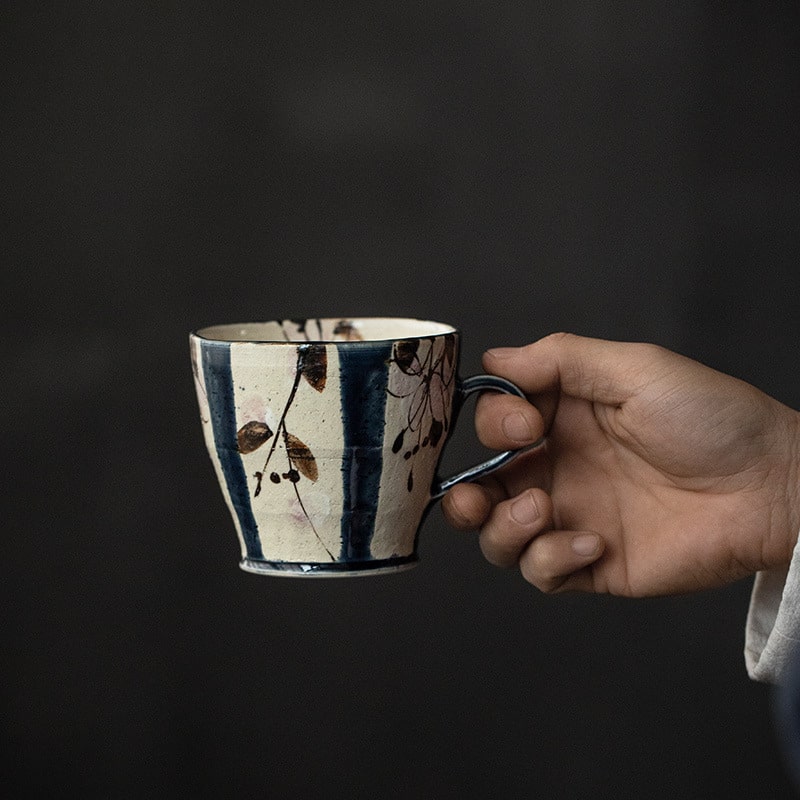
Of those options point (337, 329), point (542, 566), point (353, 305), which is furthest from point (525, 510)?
point (353, 305)

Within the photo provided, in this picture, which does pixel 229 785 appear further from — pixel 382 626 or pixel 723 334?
pixel 723 334

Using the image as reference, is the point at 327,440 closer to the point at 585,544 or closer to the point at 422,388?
the point at 422,388

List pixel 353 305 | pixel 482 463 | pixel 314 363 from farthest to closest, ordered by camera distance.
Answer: pixel 353 305 → pixel 482 463 → pixel 314 363

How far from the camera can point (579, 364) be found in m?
1.11

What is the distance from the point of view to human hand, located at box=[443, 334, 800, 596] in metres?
1.08

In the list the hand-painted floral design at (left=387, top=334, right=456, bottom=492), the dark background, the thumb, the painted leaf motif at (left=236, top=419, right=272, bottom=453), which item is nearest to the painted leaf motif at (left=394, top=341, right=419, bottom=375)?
the hand-painted floral design at (left=387, top=334, right=456, bottom=492)

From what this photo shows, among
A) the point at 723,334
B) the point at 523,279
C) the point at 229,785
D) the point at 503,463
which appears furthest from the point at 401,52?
the point at 229,785

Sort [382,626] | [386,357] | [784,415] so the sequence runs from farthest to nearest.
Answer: [382,626]
[784,415]
[386,357]

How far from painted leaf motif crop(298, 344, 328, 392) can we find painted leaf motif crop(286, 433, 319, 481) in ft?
0.16

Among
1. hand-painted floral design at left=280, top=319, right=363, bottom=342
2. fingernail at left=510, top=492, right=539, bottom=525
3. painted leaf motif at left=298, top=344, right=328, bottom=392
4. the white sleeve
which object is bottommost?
the white sleeve

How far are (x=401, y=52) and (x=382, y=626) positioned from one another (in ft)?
2.81

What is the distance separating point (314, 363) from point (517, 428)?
0.78ft

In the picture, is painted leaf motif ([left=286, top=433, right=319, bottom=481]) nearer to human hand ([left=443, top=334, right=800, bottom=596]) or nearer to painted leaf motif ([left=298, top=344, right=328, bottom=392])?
painted leaf motif ([left=298, top=344, right=328, bottom=392])

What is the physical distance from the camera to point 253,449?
0.90 m
